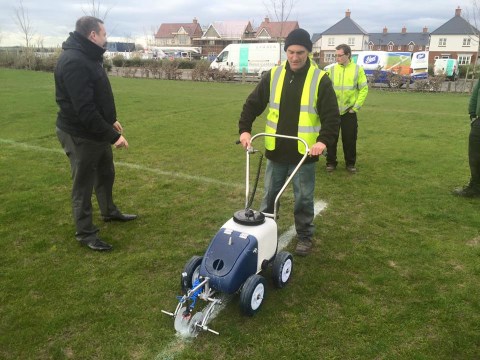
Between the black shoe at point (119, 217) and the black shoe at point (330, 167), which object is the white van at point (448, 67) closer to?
the black shoe at point (330, 167)

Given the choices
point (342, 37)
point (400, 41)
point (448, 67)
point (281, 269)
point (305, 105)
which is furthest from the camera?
point (400, 41)

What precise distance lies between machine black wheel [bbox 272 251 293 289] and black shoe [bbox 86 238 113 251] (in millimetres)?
1744

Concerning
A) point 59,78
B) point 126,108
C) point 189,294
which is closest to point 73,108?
point 59,78

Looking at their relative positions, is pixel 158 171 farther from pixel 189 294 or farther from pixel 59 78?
pixel 189 294

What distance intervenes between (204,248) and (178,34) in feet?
272

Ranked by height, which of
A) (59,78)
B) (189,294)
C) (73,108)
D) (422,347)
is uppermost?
(59,78)

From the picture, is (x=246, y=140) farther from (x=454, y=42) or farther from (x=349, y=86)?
(x=454, y=42)

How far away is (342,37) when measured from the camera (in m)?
63.4

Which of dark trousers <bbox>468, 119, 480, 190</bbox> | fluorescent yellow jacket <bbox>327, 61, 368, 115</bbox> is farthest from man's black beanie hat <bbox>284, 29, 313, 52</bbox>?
dark trousers <bbox>468, 119, 480, 190</bbox>

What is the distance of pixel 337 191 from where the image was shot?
5.98 metres

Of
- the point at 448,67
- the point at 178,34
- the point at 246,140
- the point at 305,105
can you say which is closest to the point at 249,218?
the point at 246,140

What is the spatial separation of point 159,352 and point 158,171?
431 cm

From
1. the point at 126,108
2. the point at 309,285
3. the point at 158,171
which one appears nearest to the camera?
the point at 309,285

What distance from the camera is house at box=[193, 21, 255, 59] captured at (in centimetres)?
7131
